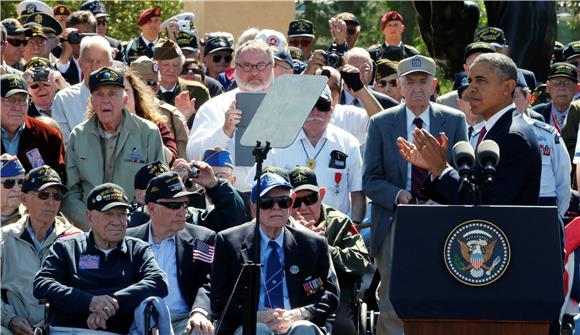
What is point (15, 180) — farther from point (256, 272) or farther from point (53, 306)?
point (256, 272)

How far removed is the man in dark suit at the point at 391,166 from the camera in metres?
9.50

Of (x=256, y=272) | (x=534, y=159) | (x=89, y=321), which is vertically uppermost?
(x=534, y=159)

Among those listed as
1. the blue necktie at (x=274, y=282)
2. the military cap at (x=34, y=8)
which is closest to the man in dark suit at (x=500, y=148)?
the blue necktie at (x=274, y=282)

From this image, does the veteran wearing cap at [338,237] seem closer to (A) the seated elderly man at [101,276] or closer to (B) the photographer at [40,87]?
(A) the seated elderly man at [101,276]

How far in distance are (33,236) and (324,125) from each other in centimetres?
249

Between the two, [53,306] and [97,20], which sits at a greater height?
[97,20]

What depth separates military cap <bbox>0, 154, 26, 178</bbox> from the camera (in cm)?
977

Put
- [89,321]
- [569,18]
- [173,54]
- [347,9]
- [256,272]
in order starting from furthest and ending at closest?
1. [347,9]
2. [569,18]
3. [173,54]
4. [89,321]
5. [256,272]

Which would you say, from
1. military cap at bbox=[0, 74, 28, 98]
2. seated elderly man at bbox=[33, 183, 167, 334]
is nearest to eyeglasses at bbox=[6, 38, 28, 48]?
military cap at bbox=[0, 74, 28, 98]

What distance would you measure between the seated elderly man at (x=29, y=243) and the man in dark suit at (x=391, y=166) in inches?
81.8

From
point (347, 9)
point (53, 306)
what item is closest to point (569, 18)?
point (347, 9)

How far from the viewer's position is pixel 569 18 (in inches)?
1259

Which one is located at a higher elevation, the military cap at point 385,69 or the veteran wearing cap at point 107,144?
the military cap at point 385,69

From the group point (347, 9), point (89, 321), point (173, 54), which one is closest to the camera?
point (89, 321)
